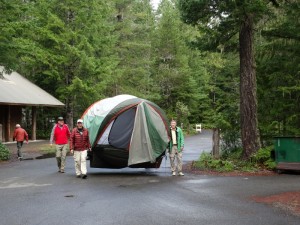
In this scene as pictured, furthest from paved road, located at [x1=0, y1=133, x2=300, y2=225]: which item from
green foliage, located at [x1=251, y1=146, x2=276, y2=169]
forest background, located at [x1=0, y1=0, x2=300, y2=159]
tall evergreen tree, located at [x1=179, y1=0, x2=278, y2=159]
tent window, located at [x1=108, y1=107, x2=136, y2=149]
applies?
forest background, located at [x1=0, y1=0, x2=300, y2=159]

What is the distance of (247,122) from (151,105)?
Result: 3966 mm

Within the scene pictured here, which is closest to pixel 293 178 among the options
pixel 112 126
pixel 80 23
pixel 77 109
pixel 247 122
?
pixel 247 122

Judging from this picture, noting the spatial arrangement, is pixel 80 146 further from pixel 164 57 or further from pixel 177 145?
pixel 164 57

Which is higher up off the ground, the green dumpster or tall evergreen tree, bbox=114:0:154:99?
tall evergreen tree, bbox=114:0:154:99

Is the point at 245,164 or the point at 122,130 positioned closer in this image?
the point at 122,130

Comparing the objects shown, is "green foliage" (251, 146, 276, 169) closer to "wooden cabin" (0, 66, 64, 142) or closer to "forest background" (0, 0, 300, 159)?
"forest background" (0, 0, 300, 159)

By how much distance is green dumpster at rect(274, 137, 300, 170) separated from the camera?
577 inches

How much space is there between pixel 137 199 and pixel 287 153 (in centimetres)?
750

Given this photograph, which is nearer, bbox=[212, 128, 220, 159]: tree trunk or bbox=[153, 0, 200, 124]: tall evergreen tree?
bbox=[212, 128, 220, 159]: tree trunk

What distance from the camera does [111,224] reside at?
7.25 meters

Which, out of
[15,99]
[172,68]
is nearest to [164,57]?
[172,68]

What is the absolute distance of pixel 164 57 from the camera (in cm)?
5341

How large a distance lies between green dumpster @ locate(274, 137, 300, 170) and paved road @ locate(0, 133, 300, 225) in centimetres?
82

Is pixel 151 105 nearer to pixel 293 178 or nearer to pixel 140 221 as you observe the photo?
pixel 293 178
